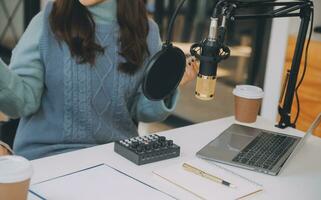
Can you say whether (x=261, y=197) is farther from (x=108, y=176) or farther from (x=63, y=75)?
(x=63, y=75)

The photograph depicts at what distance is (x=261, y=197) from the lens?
1.19 metres

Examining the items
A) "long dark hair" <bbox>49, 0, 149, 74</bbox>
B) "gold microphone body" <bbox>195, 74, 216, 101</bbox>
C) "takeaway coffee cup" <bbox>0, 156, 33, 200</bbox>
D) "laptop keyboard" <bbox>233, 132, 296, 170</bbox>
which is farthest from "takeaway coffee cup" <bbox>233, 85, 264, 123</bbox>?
"takeaway coffee cup" <bbox>0, 156, 33, 200</bbox>

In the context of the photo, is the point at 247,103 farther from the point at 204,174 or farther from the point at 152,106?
the point at 204,174

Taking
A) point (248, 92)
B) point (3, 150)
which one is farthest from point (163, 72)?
point (248, 92)

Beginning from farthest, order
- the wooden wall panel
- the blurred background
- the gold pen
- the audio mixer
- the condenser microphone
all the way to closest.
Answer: the blurred background, the wooden wall panel, the audio mixer, the gold pen, the condenser microphone

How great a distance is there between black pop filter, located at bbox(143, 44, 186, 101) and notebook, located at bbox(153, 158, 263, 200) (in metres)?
0.21

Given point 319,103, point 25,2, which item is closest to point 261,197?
point 319,103

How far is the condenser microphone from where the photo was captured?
1091mm

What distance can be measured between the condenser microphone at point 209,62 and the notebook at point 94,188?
0.26 meters

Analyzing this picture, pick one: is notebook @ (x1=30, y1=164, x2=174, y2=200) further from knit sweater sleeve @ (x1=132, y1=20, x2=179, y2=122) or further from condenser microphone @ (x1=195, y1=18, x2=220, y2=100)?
knit sweater sleeve @ (x1=132, y1=20, x2=179, y2=122)

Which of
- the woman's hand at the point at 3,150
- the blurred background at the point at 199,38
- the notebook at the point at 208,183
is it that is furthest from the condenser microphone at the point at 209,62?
the blurred background at the point at 199,38

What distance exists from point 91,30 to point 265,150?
0.67 meters

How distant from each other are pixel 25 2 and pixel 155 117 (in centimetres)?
193

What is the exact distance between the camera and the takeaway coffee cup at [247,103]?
1.71 meters
